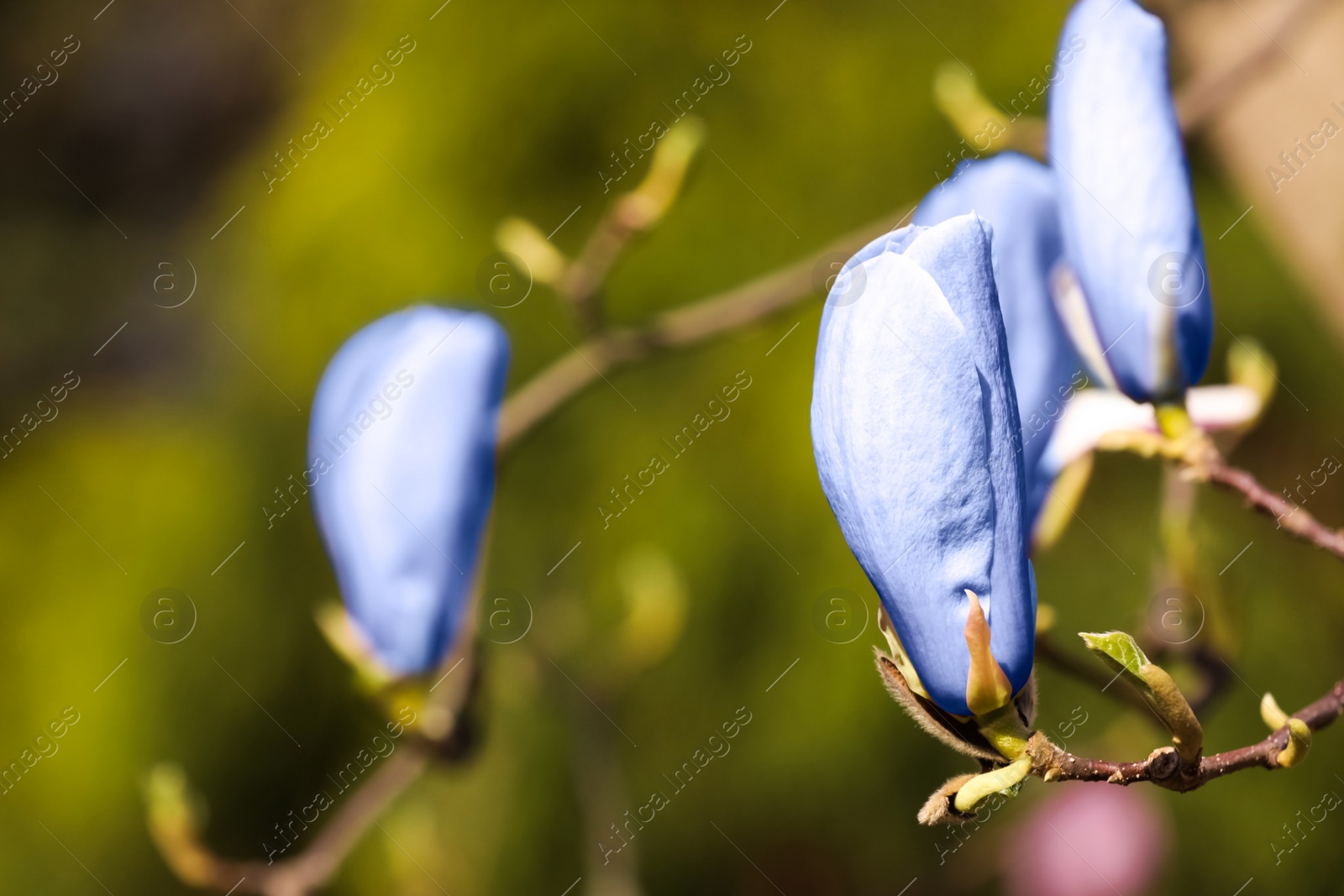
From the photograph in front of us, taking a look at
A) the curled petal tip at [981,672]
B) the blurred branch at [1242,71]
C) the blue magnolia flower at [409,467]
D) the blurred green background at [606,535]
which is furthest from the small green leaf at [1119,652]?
the blurred green background at [606,535]

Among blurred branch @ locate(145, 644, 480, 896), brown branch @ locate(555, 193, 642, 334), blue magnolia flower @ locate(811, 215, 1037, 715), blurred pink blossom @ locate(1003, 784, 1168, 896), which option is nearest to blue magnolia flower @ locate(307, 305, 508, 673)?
blurred branch @ locate(145, 644, 480, 896)

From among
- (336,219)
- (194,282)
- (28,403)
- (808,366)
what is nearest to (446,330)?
(808,366)

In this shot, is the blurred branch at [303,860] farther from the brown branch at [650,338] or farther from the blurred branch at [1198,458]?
the blurred branch at [1198,458]

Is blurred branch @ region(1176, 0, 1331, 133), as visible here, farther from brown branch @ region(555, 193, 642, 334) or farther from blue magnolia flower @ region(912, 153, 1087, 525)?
brown branch @ region(555, 193, 642, 334)

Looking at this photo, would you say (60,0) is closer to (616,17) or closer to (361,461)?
(616,17)

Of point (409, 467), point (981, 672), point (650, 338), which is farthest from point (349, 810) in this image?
point (981, 672)
